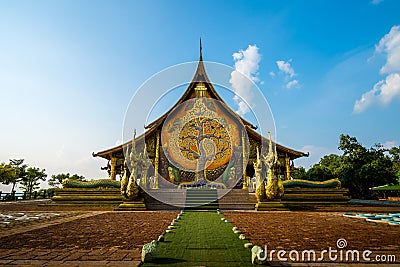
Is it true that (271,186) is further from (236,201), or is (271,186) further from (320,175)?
(320,175)

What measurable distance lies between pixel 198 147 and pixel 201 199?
5.77 m

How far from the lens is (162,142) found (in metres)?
16.0

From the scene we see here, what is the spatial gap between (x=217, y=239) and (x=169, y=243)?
63 centimetres

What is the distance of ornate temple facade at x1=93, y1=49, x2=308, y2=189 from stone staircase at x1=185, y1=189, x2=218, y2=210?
12.0 feet

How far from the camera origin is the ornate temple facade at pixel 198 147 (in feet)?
50.3

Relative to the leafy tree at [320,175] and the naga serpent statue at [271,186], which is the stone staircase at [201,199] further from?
the leafy tree at [320,175]

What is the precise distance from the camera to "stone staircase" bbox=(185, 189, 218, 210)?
32.2 ft

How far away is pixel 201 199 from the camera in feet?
34.9

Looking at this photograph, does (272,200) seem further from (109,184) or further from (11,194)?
(11,194)

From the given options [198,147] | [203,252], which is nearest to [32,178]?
[198,147]

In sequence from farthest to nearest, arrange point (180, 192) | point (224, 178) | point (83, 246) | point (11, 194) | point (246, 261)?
point (11, 194) < point (224, 178) < point (180, 192) < point (83, 246) < point (246, 261)

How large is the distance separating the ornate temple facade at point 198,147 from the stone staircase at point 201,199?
3651 millimetres

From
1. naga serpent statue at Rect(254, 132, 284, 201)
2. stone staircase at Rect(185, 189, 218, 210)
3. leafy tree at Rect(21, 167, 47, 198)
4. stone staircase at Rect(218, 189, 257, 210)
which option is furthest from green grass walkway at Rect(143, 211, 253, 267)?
leafy tree at Rect(21, 167, 47, 198)

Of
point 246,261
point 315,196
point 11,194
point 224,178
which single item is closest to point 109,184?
point 224,178
